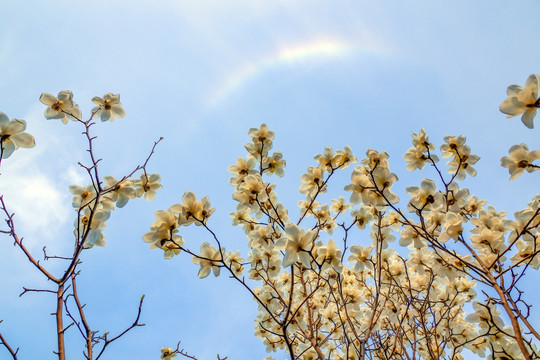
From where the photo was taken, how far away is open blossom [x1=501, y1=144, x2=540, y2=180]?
1.69 m

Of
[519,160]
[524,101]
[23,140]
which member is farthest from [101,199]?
[519,160]

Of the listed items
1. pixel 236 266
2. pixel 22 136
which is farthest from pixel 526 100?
pixel 22 136

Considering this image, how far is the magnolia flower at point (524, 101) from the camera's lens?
4.56 ft

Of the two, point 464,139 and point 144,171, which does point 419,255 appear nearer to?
point 464,139

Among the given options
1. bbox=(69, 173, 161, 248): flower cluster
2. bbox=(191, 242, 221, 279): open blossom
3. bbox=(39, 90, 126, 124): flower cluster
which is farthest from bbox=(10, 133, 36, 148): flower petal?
bbox=(191, 242, 221, 279): open blossom

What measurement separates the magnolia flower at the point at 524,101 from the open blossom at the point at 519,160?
34 cm

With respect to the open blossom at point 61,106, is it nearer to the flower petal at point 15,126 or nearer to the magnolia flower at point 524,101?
the flower petal at point 15,126

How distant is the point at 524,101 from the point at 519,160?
1.51 feet

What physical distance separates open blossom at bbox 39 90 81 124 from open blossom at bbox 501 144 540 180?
2621 mm

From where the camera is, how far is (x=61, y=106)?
1.88 m

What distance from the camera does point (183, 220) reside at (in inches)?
65.6

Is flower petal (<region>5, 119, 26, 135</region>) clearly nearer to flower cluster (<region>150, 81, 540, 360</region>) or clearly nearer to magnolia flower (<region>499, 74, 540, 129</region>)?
flower cluster (<region>150, 81, 540, 360</region>)

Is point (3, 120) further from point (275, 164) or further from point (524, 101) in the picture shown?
point (524, 101)

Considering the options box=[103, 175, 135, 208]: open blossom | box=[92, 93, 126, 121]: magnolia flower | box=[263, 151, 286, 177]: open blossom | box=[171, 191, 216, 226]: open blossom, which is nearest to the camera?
box=[171, 191, 216, 226]: open blossom
